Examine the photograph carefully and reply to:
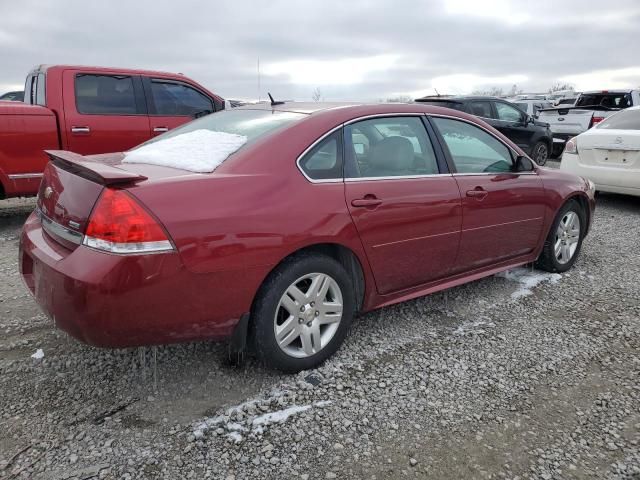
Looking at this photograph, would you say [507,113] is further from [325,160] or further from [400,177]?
[325,160]

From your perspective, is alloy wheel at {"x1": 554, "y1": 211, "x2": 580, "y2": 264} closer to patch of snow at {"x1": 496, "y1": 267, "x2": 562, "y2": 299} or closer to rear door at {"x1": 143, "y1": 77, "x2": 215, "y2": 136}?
patch of snow at {"x1": 496, "y1": 267, "x2": 562, "y2": 299}

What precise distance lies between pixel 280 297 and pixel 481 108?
8954 millimetres

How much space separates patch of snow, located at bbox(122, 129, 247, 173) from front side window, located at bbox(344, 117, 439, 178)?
66cm

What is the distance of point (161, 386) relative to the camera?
9.00ft

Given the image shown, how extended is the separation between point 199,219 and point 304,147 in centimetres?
78

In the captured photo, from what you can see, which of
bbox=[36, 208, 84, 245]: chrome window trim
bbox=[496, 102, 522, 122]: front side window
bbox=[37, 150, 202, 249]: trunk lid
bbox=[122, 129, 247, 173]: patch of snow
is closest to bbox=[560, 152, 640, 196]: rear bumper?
bbox=[496, 102, 522, 122]: front side window

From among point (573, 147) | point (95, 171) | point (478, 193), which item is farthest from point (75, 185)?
point (573, 147)

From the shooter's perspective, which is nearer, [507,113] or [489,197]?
[489,197]

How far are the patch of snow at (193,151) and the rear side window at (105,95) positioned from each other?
3.39 meters

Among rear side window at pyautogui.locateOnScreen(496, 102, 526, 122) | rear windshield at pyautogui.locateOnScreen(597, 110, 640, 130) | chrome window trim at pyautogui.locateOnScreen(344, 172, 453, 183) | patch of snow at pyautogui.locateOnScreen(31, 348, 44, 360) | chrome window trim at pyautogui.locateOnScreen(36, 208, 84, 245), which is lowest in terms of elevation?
patch of snow at pyautogui.locateOnScreen(31, 348, 44, 360)

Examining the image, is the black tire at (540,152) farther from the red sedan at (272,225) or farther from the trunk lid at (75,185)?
the trunk lid at (75,185)

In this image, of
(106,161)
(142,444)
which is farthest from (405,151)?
(142,444)

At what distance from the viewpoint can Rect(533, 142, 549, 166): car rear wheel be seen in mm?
11270

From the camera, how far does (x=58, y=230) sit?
2521mm
